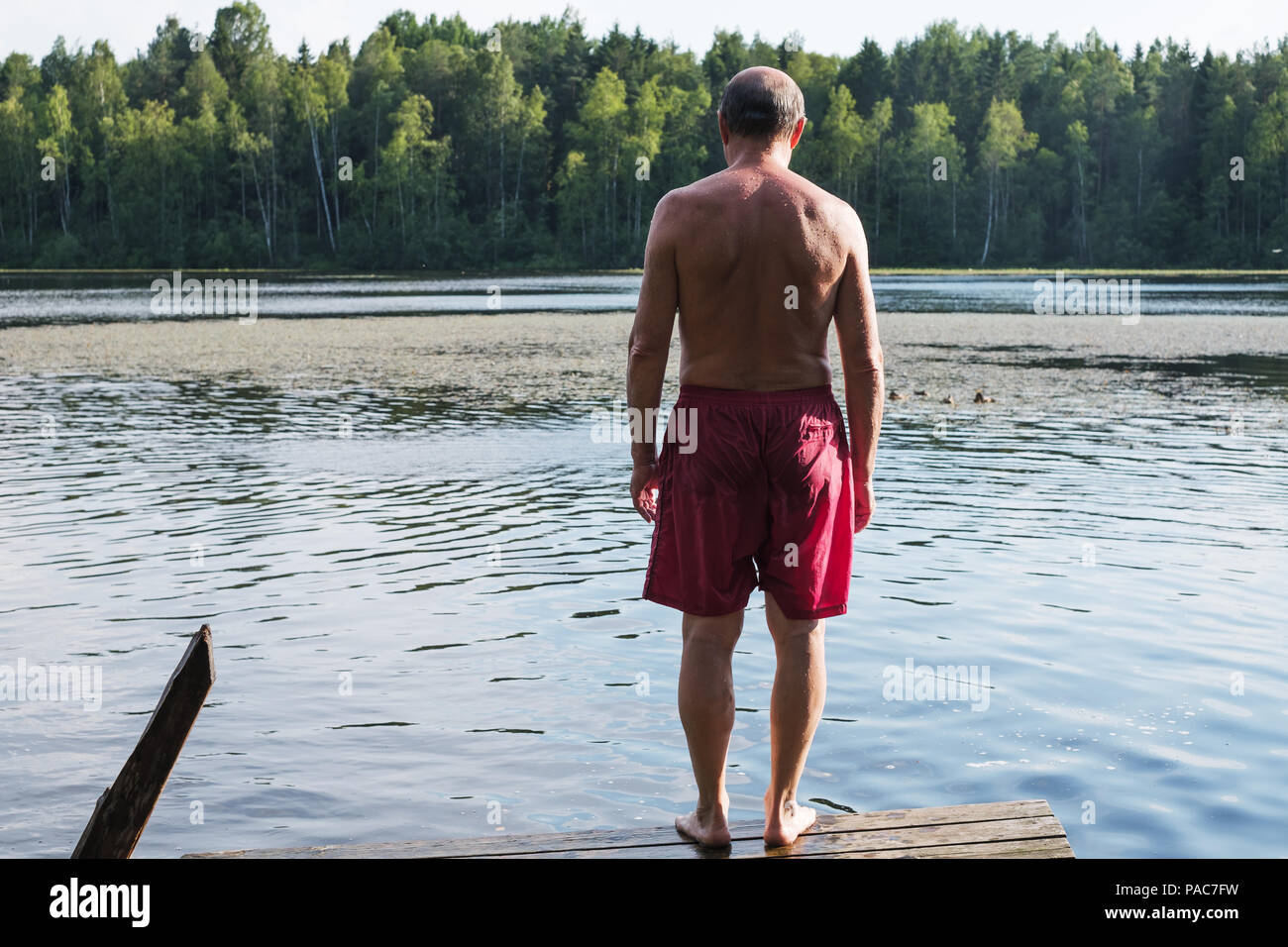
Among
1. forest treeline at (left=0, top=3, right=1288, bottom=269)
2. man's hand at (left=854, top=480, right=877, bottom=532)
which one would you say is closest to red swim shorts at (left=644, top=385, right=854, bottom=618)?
man's hand at (left=854, top=480, right=877, bottom=532)

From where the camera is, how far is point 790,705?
13.6 ft

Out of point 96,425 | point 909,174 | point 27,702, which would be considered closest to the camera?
point 27,702

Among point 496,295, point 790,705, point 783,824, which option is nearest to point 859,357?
point 790,705

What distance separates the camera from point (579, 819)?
5.68m

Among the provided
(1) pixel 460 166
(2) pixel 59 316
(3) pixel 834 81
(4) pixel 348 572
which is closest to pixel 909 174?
(3) pixel 834 81

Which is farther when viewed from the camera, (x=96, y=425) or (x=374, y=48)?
(x=374, y=48)

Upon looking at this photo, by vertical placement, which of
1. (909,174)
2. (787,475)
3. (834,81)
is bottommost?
(787,475)

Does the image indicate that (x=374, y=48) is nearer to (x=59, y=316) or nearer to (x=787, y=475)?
(x=59, y=316)

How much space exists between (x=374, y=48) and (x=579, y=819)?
4722 inches

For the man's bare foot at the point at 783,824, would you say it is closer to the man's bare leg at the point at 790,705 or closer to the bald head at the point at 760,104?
the man's bare leg at the point at 790,705

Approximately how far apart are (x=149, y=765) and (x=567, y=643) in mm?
4166

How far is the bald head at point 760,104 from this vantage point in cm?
410
